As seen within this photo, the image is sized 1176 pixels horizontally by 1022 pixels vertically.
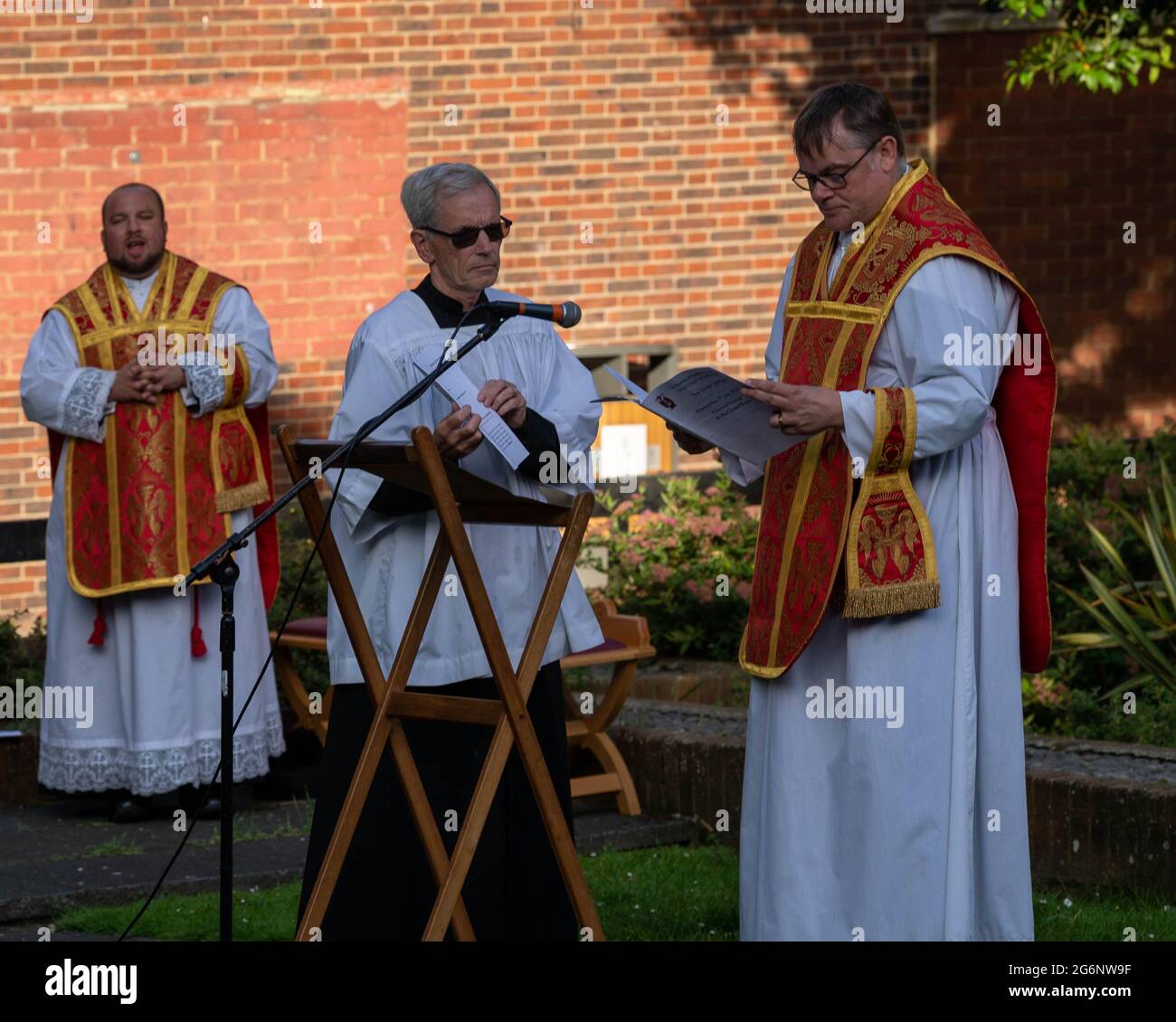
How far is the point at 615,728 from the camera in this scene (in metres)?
8.31

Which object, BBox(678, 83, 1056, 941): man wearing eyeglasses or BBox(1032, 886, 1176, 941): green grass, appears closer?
BBox(678, 83, 1056, 941): man wearing eyeglasses

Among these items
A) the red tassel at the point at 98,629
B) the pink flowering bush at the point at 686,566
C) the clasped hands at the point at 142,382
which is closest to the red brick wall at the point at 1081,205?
the pink flowering bush at the point at 686,566

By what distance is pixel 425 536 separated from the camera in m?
5.26

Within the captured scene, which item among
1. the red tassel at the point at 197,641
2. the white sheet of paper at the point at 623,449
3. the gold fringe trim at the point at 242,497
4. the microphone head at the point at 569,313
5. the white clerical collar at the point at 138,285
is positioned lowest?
the red tassel at the point at 197,641

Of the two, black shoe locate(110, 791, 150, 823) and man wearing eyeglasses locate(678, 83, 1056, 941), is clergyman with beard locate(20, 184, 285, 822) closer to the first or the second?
black shoe locate(110, 791, 150, 823)

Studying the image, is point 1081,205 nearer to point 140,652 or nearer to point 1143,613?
point 1143,613

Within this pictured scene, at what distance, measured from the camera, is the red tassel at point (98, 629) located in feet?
27.2

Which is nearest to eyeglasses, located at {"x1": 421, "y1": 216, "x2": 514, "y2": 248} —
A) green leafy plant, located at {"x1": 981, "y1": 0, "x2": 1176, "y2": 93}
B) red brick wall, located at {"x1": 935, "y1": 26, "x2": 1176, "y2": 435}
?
green leafy plant, located at {"x1": 981, "y1": 0, "x2": 1176, "y2": 93}

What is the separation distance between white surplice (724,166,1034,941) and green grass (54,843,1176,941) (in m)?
1.10

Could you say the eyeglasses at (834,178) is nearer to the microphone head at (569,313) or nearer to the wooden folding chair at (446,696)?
the microphone head at (569,313)

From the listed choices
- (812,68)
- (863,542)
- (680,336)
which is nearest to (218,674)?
(863,542)

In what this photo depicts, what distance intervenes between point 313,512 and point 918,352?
4.77ft

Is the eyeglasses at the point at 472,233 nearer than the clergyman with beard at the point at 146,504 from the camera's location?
Yes

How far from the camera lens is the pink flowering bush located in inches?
390
